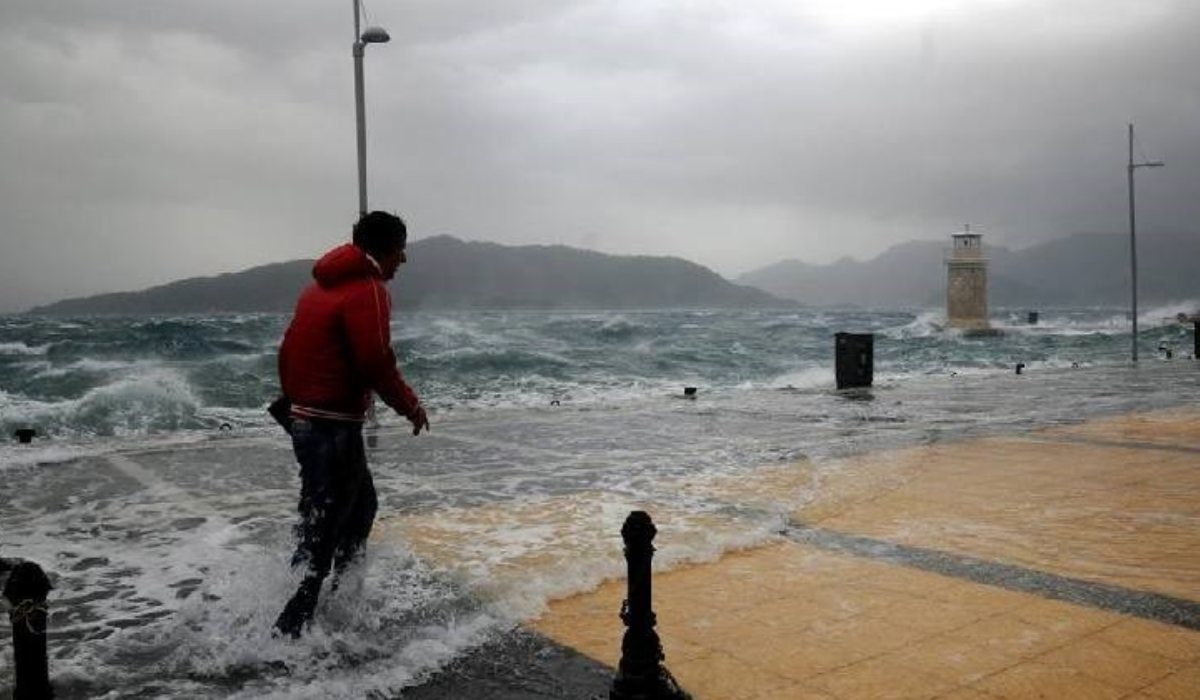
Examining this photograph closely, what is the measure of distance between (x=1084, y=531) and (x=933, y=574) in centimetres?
147

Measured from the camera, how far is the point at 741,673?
3.35 meters

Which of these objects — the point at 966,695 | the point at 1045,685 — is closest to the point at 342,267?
the point at 966,695

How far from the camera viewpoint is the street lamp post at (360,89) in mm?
11766

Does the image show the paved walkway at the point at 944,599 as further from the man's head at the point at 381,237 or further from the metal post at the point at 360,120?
the metal post at the point at 360,120

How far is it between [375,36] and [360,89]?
0.72 m

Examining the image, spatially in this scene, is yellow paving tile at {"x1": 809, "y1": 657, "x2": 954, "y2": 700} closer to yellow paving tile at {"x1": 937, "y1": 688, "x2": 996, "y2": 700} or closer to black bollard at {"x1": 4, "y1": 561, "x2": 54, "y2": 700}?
yellow paving tile at {"x1": 937, "y1": 688, "x2": 996, "y2": 700}

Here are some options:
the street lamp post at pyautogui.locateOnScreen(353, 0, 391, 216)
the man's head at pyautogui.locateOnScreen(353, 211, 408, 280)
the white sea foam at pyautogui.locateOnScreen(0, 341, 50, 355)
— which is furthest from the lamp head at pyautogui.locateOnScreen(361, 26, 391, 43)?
the white sea foam at pyautogui.locateOnScreen(0, 341, 50, 355)

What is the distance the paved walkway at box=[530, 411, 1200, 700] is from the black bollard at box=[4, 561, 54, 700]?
1889 mm

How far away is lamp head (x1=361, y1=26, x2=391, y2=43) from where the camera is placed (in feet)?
38.4

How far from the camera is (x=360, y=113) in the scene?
471 inches

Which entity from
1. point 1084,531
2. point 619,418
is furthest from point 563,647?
point 619,418

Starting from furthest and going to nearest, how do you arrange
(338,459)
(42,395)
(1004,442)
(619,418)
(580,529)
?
1. (42,395)
2. (619,418)
3. (1004,442)
4. (580,529)
5. (338,459)

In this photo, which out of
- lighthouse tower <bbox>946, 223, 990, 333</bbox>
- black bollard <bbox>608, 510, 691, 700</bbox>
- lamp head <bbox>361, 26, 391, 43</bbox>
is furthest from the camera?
lighthouse tower <bbox>946, 223, 990, 333</bbox>

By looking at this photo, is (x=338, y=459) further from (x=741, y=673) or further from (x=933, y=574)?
(x=933, y=574)
